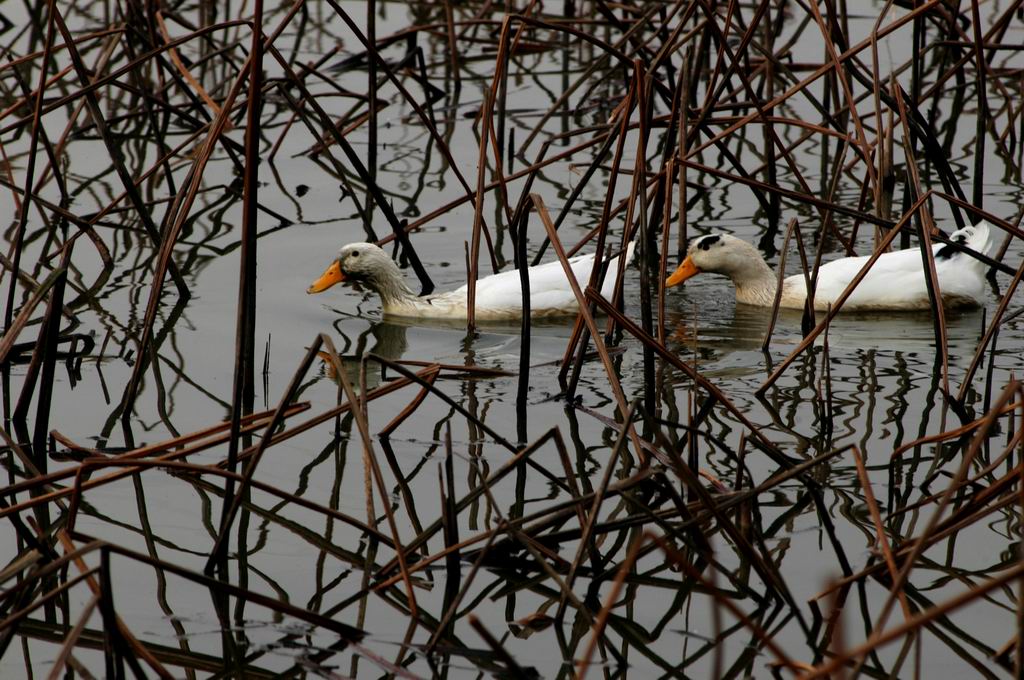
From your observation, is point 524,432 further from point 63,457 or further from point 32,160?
point 32,160

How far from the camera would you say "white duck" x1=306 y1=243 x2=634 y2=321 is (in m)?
7.74

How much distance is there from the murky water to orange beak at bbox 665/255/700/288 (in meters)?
0.16

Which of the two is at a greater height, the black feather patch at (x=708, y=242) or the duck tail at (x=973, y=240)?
the black feather patch at (x=708, y=242)

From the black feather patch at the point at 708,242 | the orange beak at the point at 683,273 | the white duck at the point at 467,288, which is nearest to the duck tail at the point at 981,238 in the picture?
the black feather patch at the point at 708,242

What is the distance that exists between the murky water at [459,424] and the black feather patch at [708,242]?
0.38 meters

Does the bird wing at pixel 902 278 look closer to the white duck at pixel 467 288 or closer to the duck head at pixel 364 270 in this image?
the white duck at pixel 467 288

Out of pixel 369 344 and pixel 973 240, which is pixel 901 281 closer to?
pixel 973 240

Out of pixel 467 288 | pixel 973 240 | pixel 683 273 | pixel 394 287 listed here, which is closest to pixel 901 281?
pixel 973 240

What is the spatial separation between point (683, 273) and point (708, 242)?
23 centimetres

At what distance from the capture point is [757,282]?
8398mm

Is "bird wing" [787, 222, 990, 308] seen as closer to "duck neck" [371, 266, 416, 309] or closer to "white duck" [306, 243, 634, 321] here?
"white duck" [306, 243, 634, 321]

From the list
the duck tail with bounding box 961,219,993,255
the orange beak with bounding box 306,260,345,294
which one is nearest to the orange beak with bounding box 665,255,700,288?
the duck tail with bounding box 961,219,993,255

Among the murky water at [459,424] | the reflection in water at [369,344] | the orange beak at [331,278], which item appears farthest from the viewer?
the orange beak at [331,278]

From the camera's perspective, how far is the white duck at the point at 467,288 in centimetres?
774
